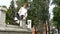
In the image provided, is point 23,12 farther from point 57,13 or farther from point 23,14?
point 57,13

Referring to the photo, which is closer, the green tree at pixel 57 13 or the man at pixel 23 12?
the green tree at pixel 57 13

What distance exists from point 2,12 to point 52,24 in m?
2.38

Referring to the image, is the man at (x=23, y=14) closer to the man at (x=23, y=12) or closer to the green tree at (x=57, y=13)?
the man at (x=23, y=12)

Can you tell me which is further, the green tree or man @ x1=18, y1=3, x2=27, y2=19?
man @ x1=18, y1=3, x2=27, y2=19

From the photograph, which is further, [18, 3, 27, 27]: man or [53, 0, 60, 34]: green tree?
[18, 3, 27, 27]: man

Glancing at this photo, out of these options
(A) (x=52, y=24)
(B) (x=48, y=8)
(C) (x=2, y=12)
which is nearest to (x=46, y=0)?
(B) (x=48, y=8)

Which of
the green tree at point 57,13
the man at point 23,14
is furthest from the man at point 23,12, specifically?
the green tree at point 57,13

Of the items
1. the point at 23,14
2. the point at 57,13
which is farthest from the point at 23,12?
the point at 57,13

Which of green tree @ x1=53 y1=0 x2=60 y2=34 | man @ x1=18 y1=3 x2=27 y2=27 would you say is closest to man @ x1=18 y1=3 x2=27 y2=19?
man @ x1=18 y1=3 x2=27 y2=27

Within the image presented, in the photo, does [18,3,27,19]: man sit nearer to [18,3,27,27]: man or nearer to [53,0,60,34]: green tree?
[18,3,27,27]: man

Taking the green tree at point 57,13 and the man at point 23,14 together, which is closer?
the green tree at point 57,13

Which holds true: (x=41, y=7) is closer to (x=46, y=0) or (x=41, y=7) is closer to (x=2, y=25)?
(x=46, y=0)

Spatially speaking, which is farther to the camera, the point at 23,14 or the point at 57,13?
the point at 23,14

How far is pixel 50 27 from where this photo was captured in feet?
33.6
